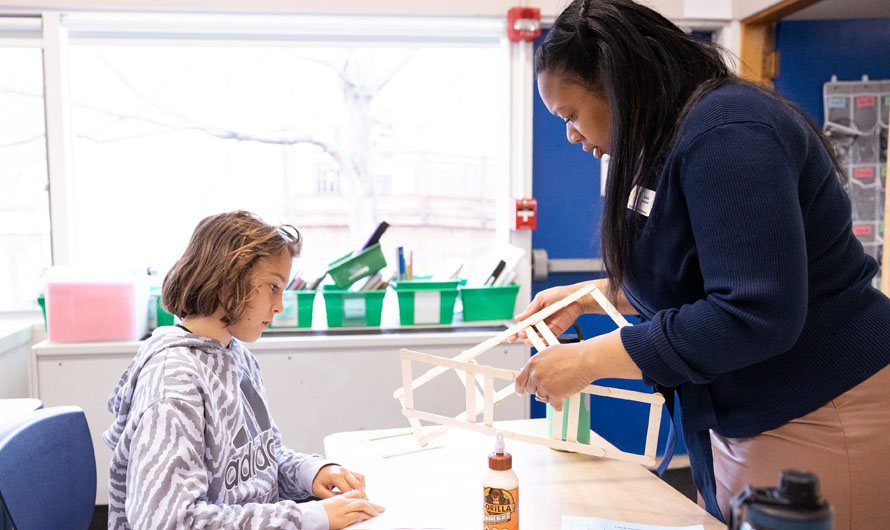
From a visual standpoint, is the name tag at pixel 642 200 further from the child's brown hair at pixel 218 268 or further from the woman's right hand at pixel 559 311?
the child's brown hair at pixel 218 268

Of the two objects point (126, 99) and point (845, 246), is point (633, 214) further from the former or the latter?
point (126, 99)

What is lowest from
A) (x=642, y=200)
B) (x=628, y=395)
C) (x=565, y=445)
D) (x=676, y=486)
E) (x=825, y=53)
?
(x=676, y=486)

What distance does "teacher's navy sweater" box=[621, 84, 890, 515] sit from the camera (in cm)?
93

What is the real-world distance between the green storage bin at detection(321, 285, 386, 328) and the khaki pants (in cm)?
186

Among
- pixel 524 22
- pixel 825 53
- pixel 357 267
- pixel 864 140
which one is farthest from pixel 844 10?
pixel 357 267

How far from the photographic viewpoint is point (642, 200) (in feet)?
3.67

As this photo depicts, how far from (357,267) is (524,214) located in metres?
0.72

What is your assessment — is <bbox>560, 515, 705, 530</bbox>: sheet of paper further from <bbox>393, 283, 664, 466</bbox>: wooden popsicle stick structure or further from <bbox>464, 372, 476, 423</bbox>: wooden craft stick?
<bbox>464, 372, 476, 423</bbox>: wooden craft stick

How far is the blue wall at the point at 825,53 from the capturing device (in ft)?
9.94

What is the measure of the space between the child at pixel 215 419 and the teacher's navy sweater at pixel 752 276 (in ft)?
1.96

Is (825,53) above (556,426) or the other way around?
above

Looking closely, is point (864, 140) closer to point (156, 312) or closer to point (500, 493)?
point (500, 493)

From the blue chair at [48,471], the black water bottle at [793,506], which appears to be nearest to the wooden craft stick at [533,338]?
the black water bottle at [793,506]

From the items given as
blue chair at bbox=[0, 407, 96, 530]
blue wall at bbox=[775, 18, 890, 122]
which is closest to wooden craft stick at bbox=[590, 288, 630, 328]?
blue chair at bbox=[0, 407, 96, 530]
